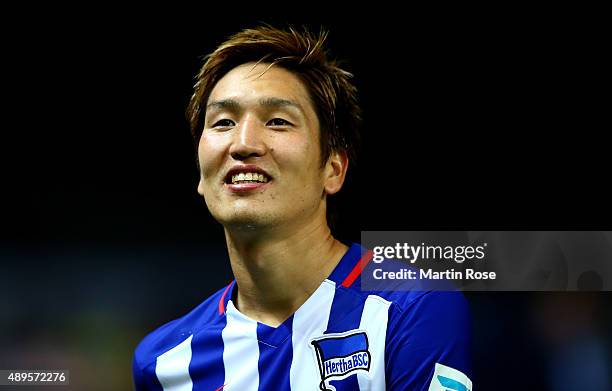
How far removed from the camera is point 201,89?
8.04 feet

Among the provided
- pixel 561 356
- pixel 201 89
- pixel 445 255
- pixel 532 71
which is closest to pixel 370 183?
pixel 445 255

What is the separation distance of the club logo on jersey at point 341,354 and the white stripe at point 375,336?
0.06ft

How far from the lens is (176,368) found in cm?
242

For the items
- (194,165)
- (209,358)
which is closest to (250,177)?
(209,358)

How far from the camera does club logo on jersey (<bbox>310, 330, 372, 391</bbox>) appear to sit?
2035 mm

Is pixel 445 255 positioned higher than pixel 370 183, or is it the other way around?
pixel 370 183

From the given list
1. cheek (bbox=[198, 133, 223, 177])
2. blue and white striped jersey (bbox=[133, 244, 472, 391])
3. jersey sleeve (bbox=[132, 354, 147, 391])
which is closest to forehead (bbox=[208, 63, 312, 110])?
cheek (bbox=[198, 133, 223, 177])

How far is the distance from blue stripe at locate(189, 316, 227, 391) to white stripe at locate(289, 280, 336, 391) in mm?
294

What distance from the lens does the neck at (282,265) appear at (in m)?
2.24

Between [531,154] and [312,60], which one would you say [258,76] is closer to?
[312,60]

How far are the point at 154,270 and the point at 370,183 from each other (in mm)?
1353

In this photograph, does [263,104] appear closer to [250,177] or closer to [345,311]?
[250,177]

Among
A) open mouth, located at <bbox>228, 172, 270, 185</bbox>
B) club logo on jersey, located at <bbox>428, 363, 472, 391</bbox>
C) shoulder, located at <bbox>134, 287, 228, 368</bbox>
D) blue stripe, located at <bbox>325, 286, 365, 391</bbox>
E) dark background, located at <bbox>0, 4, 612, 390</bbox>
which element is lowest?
club logo on jersey, located at <bbox>428, 363, 472, 391</bbox>

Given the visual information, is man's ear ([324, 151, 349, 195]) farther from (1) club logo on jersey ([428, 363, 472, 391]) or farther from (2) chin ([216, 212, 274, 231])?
(1) club logo on jersey ([428, 363, 472, 391])
